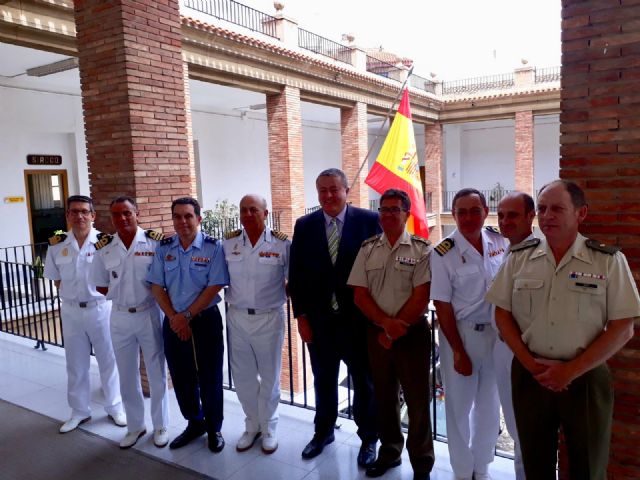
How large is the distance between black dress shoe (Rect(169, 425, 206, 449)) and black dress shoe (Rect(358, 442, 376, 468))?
112 cm

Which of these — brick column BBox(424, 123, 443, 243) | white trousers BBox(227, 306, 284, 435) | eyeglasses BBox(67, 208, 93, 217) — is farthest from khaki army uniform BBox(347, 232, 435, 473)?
brick column BBox(424, 123, 443, 243)

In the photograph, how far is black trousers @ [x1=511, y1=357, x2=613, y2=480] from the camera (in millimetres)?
2078

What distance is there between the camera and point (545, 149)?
21609mm

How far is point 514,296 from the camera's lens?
222 centimetres

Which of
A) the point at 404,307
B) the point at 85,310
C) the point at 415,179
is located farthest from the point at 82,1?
the point at 415,179

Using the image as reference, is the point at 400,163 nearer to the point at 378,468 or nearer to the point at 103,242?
the point at 103,242

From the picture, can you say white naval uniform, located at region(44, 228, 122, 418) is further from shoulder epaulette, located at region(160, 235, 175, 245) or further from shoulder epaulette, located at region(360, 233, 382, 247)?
shoulder epaulette, located at region(360, 233, 382, 247)

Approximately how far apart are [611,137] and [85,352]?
3.66 metres

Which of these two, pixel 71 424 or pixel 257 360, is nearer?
pixel 257 360

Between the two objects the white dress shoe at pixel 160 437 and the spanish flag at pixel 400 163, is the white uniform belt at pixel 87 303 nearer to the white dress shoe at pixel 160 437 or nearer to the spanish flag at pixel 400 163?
the white dress shoe at pixel 160 437

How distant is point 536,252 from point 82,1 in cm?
437

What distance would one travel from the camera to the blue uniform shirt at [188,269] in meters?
3.27

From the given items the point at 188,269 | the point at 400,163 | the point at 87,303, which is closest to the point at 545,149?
the point at 400,163

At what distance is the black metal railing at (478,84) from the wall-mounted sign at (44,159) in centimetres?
1529
